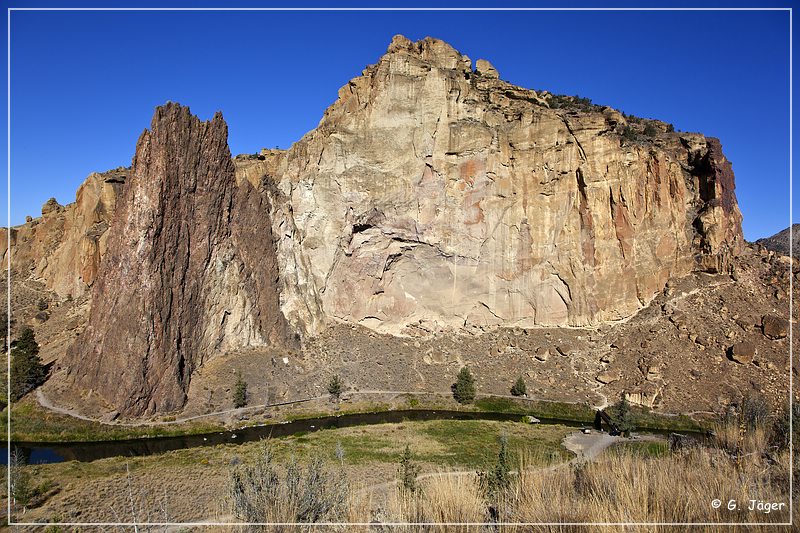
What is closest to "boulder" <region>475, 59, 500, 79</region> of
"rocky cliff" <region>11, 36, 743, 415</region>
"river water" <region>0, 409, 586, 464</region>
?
"rocky cliff" <region>11, 36, 743, 415</region>

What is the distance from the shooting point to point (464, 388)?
1704 inches

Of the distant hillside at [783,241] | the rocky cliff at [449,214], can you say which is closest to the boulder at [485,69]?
the rocky cliff at [449,214]

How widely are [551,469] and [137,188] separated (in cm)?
4643

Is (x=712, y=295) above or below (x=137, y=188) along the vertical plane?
below

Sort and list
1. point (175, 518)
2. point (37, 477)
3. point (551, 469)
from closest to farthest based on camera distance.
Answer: point (551, 469) → point (175, 518) → point (37, 477)

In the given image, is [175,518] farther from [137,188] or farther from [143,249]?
[137,188]

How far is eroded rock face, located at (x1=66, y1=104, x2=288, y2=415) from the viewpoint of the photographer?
38594 millimetres

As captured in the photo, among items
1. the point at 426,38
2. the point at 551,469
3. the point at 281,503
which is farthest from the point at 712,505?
the point at 426,38

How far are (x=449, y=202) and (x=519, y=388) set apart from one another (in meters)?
22.6

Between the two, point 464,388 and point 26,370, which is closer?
point 26,370

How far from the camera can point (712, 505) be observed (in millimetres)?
5926

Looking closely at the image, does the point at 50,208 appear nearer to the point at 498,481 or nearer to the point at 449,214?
the point at 449,214

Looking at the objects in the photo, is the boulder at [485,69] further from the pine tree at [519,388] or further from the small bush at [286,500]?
the small bush at [286,500]

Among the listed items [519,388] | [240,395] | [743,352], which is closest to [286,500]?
[240,395]
